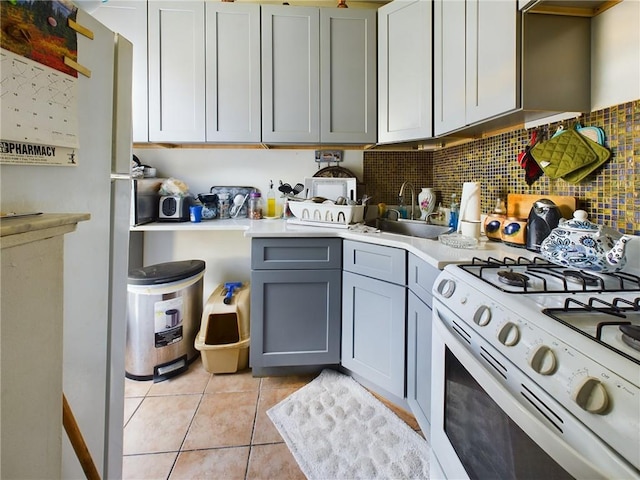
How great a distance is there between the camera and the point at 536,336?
56cm

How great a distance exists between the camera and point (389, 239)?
147 centimetres

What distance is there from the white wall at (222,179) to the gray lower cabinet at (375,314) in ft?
3.15

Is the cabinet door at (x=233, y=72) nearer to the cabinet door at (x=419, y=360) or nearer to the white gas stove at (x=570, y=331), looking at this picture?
the cabinet door at (x=419, y=360)

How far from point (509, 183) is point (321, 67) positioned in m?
1.37

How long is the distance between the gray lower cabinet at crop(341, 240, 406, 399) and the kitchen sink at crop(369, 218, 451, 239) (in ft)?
1.64

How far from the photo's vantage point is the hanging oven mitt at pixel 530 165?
4.45 ft

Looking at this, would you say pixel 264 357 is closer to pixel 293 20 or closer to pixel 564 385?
pixel 564 385

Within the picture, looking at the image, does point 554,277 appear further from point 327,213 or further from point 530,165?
point 327,213

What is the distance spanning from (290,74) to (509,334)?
6.41 ft

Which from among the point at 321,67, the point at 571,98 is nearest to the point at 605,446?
the point at 571,98

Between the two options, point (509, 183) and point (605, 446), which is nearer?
point (605, 446)

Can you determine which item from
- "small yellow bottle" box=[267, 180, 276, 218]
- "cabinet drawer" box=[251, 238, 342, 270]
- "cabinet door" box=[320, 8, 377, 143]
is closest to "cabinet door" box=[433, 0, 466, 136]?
"cabinet door" box=[320, 8, 377, 143]

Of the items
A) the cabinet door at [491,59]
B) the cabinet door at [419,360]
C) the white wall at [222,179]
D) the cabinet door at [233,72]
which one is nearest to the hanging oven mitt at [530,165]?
the cabinet door at [491,59]

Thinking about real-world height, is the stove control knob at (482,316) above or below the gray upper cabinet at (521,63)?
below
